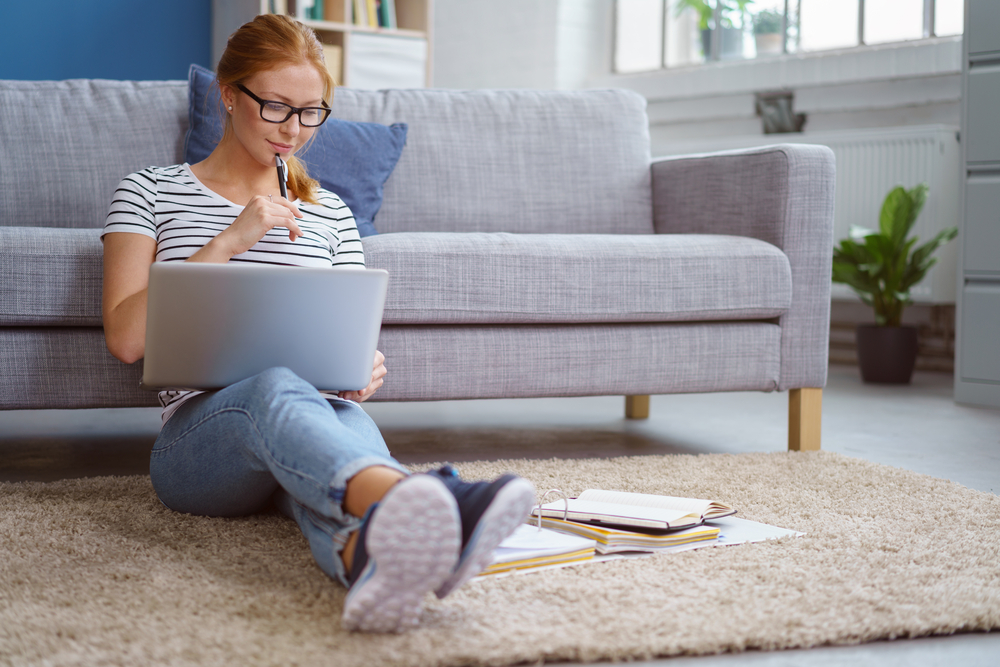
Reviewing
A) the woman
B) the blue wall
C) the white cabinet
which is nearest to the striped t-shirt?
the woman

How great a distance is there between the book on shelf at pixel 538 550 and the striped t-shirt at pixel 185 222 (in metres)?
0.38

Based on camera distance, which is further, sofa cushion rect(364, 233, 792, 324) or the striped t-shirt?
sofa cushion rect(364, 233, 792, 324)

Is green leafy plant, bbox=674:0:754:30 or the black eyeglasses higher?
green leafy plant, bbox=674:0:754:30

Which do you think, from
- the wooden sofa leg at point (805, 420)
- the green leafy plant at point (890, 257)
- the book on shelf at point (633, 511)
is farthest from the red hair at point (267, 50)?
the green leafy plant at point (890, 257)

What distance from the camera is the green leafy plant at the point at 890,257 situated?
3.41m

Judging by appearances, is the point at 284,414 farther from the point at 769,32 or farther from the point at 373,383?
the point at 769,32

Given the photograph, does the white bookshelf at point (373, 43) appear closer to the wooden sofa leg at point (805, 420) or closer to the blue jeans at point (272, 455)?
the wooden sofa leg at point (805, 420)

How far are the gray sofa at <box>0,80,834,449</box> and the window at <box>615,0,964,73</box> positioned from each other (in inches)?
73.5

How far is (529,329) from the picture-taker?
2.00m

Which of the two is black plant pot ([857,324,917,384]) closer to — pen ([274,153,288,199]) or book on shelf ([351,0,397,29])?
book on shelf ([351,0,397,29])

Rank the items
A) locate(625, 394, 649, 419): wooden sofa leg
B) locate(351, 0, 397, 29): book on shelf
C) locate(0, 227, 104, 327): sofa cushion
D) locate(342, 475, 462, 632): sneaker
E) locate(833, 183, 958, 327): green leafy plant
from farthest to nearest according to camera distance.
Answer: locate(351, 0, 397, 29): book on shelf, locate(833, 183, 958, 327): green leafy plant, locate(625, 394, 649, 419): wooden sofa leg, locate(0, 227, 104, 327): sofa cushion, locate(342, 475, 462, 632): sneaker

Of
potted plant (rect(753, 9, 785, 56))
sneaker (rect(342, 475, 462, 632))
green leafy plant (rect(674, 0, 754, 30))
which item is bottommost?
sneaker (rect(342, 475, 462, 632))

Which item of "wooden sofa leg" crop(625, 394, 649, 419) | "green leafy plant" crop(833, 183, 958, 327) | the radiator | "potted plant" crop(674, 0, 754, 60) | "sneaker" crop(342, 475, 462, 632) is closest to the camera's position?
"sneaker" crop(342, 475, 462, 632)

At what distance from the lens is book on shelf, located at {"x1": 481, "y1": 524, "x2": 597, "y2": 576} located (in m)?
1.19
